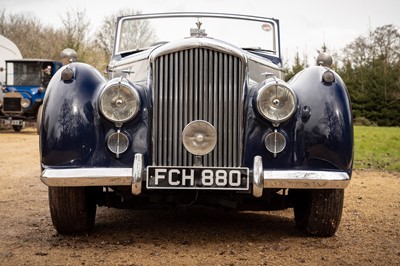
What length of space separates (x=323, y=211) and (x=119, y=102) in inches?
64.9

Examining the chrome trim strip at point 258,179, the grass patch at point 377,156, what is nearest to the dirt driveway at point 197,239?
the chrome trim strip at point 258,179

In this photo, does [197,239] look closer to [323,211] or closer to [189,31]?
[323,211]

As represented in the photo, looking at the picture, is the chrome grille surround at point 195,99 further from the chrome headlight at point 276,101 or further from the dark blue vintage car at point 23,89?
the dark blue vintage car at point 23,89

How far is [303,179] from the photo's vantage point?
11.9 feet

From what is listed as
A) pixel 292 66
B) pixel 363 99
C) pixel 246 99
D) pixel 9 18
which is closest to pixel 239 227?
pixel 246 99

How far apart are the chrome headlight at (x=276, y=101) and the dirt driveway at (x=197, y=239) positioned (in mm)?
897

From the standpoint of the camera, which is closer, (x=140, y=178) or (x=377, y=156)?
(x=140, y=178)

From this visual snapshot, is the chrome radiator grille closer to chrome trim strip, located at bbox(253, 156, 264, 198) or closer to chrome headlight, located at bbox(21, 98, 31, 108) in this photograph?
chrome trim strip, located at bbox(253, 156, 264, 198)

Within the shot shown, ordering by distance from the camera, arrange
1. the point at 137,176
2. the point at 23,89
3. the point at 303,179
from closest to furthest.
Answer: the point at 137,176 → the point at 303,179 → the point at 23,89

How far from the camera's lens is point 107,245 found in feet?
12.2

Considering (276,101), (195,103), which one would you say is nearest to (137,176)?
(195,103)

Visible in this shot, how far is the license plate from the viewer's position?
3.53 metres

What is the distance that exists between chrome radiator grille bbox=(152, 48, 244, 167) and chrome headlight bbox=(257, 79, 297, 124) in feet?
0.55

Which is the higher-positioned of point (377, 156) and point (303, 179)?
point (303, 179)
